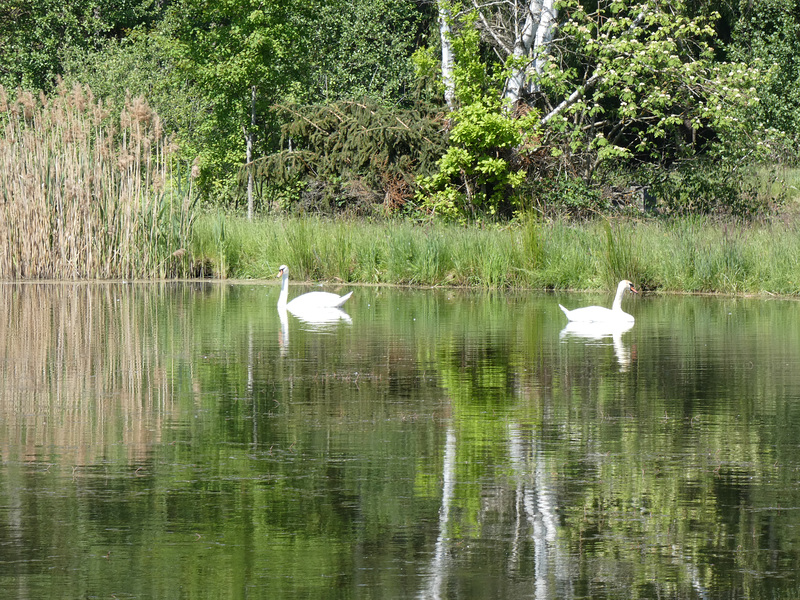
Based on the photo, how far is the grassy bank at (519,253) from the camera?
76.1ft

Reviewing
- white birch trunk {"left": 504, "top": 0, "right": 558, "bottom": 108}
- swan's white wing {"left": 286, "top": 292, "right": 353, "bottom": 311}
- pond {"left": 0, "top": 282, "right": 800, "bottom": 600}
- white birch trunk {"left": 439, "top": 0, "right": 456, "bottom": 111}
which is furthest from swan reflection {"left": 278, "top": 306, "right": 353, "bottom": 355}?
white birch trunk {"left": 504, "top": 0, "right": 558, "bottom": 108}

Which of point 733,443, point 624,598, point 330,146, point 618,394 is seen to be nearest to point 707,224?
point 330,146

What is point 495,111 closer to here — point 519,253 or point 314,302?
point 519,253

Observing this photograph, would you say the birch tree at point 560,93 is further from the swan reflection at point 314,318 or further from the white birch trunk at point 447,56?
the swan reflection at point 314,318

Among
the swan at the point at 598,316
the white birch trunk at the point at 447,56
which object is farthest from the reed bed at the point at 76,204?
the swan at the point at 598,316

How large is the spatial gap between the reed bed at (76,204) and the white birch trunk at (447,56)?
7.88 metres

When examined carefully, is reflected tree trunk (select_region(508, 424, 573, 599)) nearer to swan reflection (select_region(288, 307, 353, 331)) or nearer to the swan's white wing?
swan reflection (select_region(288, 307, 353, 331))

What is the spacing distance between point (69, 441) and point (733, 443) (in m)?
4.22

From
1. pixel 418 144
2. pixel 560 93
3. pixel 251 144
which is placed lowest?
pixel 418 144

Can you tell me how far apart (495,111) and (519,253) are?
24.0ft

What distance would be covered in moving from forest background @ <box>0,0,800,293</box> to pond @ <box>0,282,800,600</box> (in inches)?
431

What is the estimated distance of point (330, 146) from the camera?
1303 inches

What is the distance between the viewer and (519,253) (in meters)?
25.0

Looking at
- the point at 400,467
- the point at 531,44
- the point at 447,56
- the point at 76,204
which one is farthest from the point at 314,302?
the point at 531,44
